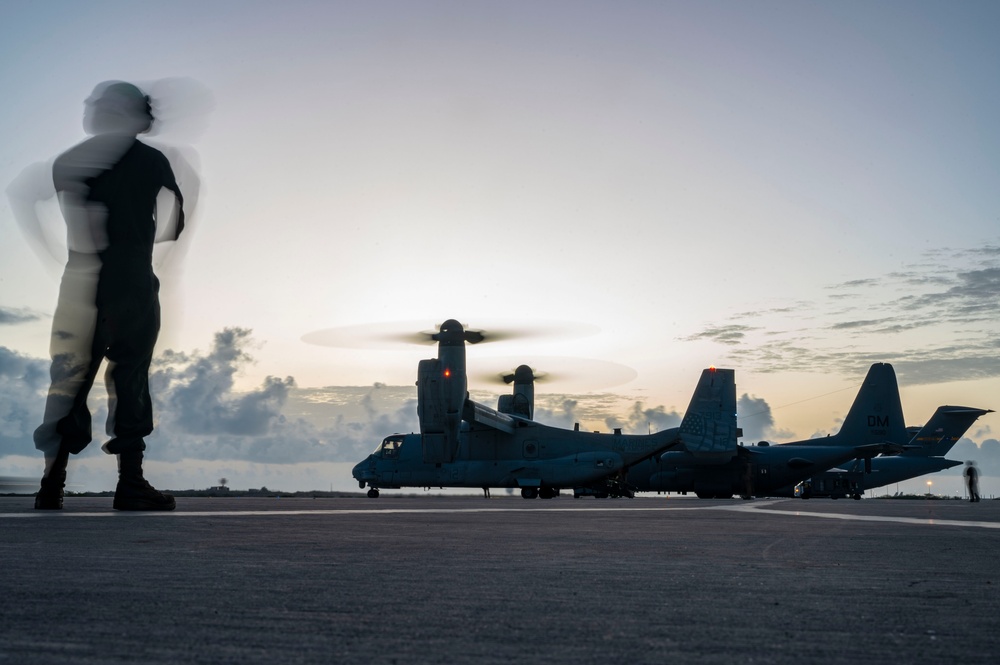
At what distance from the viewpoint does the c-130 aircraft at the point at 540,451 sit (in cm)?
4012

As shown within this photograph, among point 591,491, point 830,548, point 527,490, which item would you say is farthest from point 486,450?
point 830,548

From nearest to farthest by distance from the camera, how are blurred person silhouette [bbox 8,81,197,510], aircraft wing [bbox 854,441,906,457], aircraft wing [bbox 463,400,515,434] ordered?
blurred person silhouette [bbox 8,81,197,510]
aircraft wing [bbox 463,400,515,434]
aircraft wing [bbox 854,441,906,457]

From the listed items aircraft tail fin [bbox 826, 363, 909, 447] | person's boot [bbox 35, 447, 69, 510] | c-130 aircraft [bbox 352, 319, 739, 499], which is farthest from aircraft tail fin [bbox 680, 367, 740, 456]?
person's boot [bbox 35, 447, 69, 510]

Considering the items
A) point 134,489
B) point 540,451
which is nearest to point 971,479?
point 540,451

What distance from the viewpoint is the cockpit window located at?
4253cm

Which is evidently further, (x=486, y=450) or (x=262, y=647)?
(x=486, y=450)

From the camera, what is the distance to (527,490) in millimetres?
40219

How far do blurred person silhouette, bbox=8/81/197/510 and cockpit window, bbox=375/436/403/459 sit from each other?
1203 inches

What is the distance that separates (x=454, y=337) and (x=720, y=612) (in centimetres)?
3154

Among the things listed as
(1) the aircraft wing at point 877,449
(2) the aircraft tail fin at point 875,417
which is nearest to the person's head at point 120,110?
(1) the aircraft wing at point 877,449

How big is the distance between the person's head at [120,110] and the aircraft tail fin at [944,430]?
173ft

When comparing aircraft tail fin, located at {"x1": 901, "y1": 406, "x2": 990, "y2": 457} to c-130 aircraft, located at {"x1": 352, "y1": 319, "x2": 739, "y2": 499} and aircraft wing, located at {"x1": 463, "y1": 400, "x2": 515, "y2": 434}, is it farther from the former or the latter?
aircraft wing, located at {"x1": 463, "y1": 400, "x2": 515, "y2": 434}

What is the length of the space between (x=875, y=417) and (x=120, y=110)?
4464 cm

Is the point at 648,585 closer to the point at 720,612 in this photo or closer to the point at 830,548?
the point at 720,612
